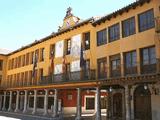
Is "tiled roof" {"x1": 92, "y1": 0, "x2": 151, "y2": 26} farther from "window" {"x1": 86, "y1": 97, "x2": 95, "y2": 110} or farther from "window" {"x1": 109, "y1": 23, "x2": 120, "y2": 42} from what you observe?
"window" {"x1": 86, "y1": 97, "x2": 95, "y2": 110}

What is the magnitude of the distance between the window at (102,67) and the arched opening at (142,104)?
338cm

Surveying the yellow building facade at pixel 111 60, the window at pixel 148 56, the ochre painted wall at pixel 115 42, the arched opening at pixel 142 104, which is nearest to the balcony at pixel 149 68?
the yellow building facade at pixel 111 60

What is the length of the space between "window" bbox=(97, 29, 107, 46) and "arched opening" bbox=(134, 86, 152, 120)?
5.68m

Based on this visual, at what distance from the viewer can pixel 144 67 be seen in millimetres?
19594

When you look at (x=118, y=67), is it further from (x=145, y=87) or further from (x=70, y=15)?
(x=70, y=15)

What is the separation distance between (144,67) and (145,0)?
17.3 ft

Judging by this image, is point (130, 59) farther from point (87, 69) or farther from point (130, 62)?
point (87, 69)

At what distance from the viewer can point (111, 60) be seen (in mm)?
23078

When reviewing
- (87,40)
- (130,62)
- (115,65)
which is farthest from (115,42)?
(87,40)

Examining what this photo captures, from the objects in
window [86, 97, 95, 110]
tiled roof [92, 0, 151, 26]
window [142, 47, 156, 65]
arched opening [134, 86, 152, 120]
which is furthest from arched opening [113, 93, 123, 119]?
window [86, 97, 95, 110]

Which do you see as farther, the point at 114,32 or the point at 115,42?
the point at 114,32

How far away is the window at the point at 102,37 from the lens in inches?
958

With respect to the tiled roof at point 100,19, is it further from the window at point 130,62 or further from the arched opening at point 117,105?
the arched opening at point 117,105

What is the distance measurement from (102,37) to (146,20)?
5.77 m
